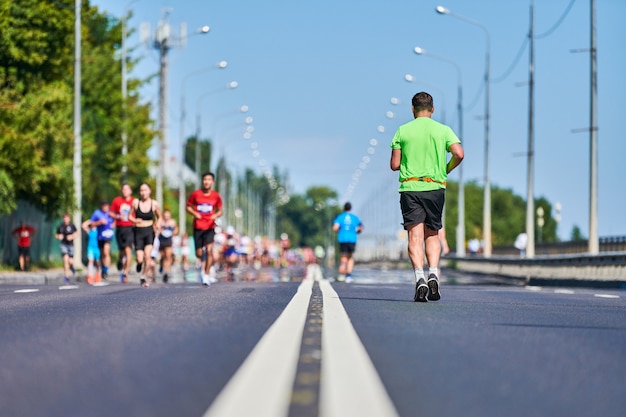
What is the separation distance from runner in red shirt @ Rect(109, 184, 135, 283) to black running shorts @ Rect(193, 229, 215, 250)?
3.25m

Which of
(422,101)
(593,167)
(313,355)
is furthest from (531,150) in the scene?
(313,355)

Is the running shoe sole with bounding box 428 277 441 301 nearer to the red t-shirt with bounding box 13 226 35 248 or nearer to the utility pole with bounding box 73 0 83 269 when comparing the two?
the utility pole with bounding box 73 0 83 269

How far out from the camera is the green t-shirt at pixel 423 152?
45.4 ft

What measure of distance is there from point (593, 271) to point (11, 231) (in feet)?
65.4

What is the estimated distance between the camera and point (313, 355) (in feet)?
25.2

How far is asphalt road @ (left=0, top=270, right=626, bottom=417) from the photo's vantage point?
577cm

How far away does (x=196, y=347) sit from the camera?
7980 millimetres

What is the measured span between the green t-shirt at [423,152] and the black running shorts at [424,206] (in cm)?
Result: 7

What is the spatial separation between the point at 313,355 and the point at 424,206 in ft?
20.5

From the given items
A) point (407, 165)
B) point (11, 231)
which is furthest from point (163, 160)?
point (407, 165)

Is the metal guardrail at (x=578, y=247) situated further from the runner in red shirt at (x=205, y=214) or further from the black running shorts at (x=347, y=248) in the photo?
the runner in red shirt at (x=205, y=214)

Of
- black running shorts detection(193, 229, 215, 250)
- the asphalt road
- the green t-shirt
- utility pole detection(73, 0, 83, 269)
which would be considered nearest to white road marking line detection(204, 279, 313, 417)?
the asphalt road

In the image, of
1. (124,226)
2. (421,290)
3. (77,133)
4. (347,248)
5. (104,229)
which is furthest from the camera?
(77,133)

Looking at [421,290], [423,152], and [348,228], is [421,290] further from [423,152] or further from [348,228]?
[348,228]
